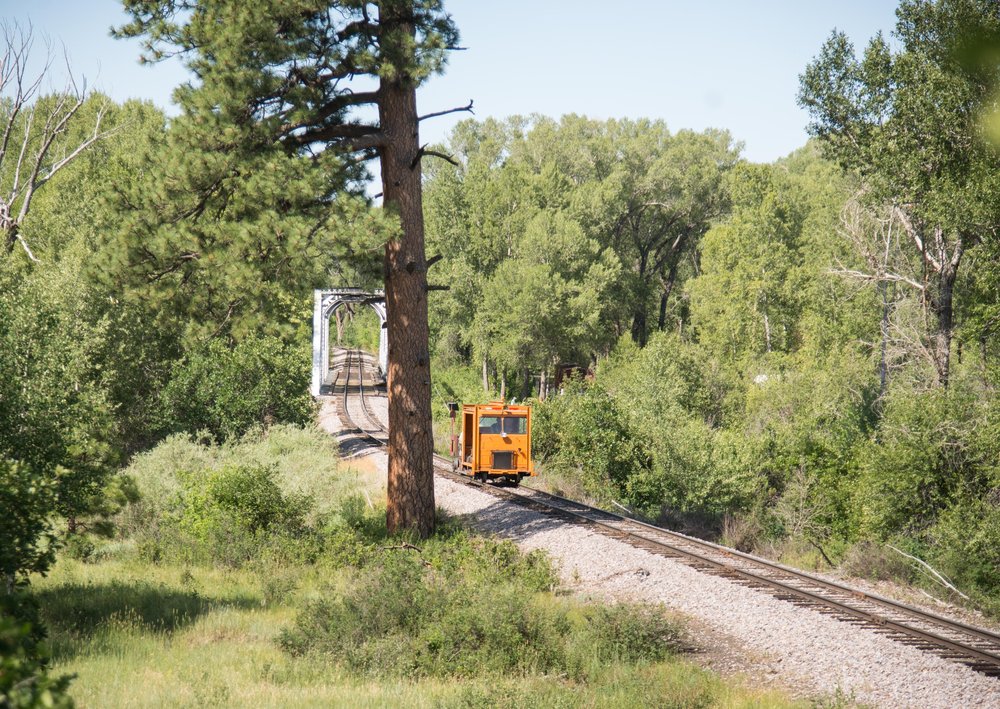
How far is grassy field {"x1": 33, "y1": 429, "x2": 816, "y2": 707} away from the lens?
26.9ft

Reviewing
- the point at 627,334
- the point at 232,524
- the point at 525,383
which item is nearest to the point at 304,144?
the point at 232,524

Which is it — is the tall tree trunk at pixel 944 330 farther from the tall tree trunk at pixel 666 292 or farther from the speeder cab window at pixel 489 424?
the tall tree trunk at pixel 666 292

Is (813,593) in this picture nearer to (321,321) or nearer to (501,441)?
(501,441)

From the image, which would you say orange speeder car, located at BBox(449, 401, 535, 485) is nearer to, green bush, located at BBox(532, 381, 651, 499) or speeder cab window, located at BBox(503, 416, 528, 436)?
speeder cab window, located at BBox(503, 416, 528, 436)

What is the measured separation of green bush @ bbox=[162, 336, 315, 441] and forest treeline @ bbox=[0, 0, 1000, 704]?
9 centimetres

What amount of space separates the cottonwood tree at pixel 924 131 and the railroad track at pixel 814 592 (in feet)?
26.4

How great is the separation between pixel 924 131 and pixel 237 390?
21.3 metres

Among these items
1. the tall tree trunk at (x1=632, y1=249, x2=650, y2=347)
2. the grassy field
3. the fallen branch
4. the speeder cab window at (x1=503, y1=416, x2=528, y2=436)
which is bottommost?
the fallen branch

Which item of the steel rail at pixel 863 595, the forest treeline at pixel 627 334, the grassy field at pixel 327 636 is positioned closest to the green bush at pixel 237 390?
the forest treeline at pixel 627 334

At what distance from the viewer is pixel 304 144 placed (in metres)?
14.4

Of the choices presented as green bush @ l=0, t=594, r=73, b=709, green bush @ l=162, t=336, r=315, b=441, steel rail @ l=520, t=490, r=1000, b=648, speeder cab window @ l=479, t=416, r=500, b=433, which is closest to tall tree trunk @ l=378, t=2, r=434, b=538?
steel rail @ l=520, t=490, r=1000, b=648

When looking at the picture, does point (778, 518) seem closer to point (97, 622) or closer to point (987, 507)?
point (987, 507)

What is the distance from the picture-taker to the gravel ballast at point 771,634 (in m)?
8.96

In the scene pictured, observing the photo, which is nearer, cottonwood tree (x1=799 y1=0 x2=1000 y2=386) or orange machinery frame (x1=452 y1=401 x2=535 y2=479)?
cottonwood tree (x1=799 y1=0 x2=1000 y2=386)
